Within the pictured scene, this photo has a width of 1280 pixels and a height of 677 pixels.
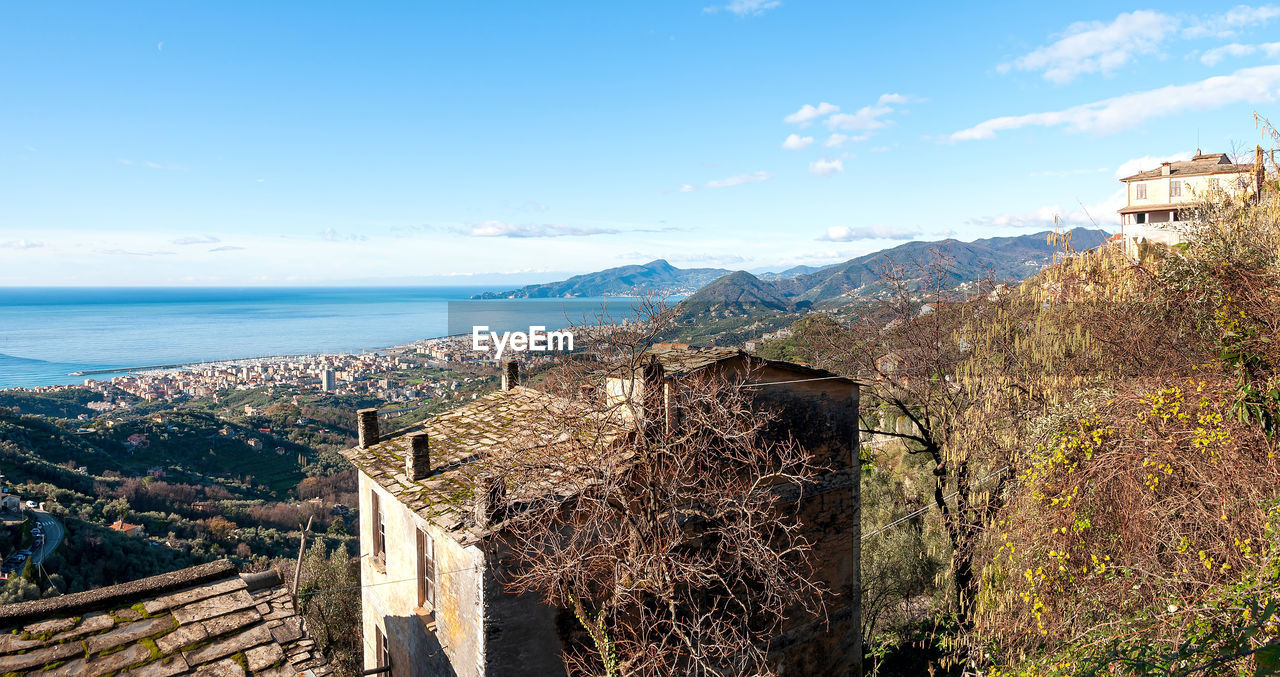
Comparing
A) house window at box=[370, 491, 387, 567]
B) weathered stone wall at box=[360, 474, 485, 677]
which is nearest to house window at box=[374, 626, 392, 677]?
weathered stone wall at box=[360, 474, 485, 677]

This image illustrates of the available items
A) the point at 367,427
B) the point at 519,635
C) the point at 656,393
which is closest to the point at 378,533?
the point at 367,427

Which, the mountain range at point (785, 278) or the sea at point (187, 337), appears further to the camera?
the sea at point (187, 337)

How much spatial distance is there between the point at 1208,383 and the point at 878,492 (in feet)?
36.7

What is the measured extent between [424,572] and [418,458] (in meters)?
1.79

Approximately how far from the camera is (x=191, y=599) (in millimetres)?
5262

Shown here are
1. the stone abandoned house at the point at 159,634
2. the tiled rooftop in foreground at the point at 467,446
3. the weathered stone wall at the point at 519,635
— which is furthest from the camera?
the tiled rooftop in foreground at the point at 467,446

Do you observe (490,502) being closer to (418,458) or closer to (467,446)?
(418,458)

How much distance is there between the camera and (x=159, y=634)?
4777 mm

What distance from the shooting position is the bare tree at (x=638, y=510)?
780 cm

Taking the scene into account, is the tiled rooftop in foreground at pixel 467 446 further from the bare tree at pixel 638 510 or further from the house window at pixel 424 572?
the house window at pixel 424 572

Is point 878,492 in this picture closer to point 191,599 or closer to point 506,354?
point 506,354

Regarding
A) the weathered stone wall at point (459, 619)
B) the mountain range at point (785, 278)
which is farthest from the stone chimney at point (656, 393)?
the mountain range at point (785, 278)

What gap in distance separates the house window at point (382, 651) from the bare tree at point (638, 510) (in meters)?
4.84

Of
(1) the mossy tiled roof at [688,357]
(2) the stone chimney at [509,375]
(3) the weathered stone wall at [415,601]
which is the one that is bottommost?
(3) the weathered stone wall at [415,601]
